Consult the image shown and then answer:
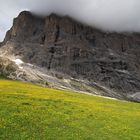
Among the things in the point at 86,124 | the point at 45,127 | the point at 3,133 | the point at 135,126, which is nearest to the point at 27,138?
the point at 3,133

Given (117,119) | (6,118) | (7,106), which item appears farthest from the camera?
(117,119)

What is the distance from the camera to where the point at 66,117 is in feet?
126

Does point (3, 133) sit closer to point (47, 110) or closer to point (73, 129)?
point (73, 129)

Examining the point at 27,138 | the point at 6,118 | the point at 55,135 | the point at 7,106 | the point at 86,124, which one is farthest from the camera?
the point at 7,106

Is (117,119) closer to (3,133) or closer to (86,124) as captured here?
(86,124)

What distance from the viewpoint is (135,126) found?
4072cm

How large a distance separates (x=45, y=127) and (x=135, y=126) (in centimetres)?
1225

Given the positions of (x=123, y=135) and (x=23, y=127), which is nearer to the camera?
(x=23, y=127)

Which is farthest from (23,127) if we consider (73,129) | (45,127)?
(73,129)

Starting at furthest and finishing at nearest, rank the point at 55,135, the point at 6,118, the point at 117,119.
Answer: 1. the point at 117,119
2. the point at 6,118
3. the point at 55,135

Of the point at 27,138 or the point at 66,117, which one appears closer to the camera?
the point at 27,138

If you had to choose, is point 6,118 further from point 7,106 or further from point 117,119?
point 117,119

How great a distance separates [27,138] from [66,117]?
1026 cm

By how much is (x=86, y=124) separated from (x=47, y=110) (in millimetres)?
6068
